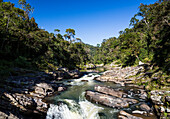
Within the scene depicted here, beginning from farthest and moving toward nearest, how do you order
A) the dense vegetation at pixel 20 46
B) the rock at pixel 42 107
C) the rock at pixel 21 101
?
the dense vegetation at pixel 20 46, the rock at pixel 42 107, the rock at pixel 21 101

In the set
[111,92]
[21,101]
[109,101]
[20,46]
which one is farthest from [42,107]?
[20,46]

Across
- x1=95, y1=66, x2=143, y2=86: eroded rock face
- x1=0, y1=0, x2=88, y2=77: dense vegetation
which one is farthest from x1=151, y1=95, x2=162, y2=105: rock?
x1=0, y1=0, x2=88, y2=77: dense vegetation

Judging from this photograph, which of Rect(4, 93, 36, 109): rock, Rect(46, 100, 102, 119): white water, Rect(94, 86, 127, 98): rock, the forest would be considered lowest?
Rect(46, 100, 102, 119): white water

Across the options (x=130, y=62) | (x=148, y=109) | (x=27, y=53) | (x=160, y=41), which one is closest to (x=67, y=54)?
(x=27, y=53)

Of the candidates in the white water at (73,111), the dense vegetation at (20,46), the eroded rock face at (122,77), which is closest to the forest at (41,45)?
the dense vegetation at (20,46)

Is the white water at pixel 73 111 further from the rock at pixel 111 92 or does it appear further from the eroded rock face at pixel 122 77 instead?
the eroded rock face at pixel 122 77

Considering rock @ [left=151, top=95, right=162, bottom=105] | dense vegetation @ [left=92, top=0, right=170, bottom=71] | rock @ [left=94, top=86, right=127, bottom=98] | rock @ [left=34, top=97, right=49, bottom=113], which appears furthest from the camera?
dense vegetation @ [left=92, top=0, right=170, bottom=71]

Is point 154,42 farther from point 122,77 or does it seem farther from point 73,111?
point 73,111

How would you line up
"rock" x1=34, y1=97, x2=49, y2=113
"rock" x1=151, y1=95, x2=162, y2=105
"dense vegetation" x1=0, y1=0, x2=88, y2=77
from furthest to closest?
1. "dense vegetation" x1=0, y1=0, x2=88, y2=77
2. "rock" x1=151, y1=95, x2=162, y2=105
3. "rock" x1=34, y1=97, x2=49, y2=113

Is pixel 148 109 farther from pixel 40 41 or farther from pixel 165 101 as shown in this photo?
pixel 40 41

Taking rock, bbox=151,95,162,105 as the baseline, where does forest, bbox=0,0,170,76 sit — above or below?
above

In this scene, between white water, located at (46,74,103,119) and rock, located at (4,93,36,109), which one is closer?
rock, located at (4,93,36,109)

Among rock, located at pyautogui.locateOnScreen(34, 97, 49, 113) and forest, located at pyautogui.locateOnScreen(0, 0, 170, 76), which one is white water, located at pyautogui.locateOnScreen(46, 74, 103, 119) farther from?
forest, located at pyautogui.locateOnScreen(0, 0, 170, 76)

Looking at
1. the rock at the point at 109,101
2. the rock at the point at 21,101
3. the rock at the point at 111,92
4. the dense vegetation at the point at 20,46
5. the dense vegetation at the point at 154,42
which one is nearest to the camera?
the rock at the point at 21,101
